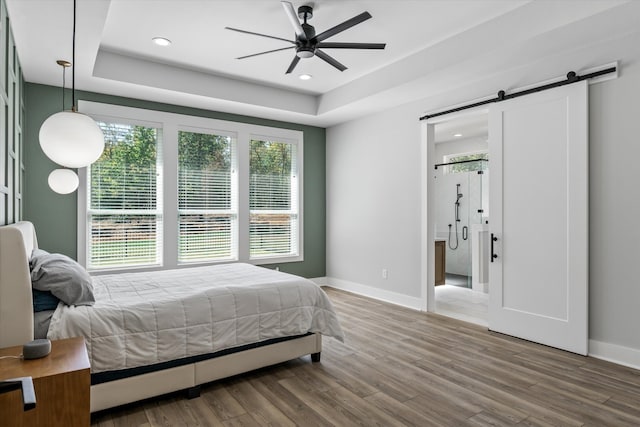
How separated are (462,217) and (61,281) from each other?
611 centimetres

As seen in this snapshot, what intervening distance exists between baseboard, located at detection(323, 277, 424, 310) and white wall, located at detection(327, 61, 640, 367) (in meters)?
0.02

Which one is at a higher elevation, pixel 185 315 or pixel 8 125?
pixel 8 125

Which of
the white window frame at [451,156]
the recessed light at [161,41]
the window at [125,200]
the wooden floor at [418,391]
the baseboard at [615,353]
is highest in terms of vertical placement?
the recessed light at [161,41]

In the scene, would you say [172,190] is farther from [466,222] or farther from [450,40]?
[466,222]

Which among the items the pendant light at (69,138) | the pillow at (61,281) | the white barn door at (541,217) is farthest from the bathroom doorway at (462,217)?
the pendant light at (69,138)

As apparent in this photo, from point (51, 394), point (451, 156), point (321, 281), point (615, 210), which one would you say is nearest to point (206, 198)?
point (321, 281)

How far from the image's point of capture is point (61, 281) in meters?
2.27

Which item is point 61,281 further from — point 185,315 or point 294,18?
point 294,18

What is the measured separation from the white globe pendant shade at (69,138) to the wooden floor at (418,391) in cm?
157

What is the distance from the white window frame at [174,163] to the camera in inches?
174

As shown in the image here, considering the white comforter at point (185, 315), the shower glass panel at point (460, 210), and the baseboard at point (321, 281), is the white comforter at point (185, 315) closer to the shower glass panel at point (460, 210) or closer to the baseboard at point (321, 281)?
the baseboard at point (321, 281)

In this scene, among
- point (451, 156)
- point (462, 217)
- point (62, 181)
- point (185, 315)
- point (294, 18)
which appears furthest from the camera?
point (451, 156)

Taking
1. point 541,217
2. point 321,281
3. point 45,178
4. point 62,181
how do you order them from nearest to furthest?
1. point 541,217
2. point 62,181
3. point 45,178
4. point 321,281

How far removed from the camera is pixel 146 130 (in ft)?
15.8
